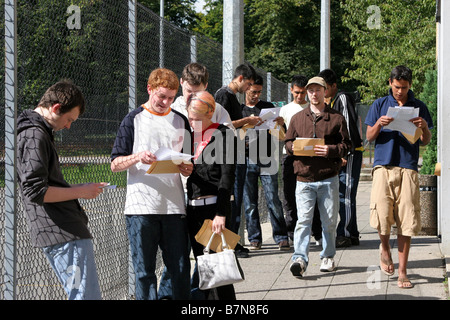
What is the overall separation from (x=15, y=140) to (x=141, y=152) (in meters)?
1.04

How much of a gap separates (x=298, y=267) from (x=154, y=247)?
2.42 metres

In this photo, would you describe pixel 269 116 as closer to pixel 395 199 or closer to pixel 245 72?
pixel 245 72

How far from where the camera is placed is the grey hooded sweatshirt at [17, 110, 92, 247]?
12.4 ft

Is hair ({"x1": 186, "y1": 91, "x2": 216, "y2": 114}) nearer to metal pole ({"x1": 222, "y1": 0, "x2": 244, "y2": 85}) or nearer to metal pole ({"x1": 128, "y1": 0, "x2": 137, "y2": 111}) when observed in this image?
metal pole ({"x1": 128, "y1": 0, "x2": 137, "y2": 111})

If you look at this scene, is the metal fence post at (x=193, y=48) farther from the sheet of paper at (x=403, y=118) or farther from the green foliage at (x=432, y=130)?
the green foliage at (x=432, y=130)

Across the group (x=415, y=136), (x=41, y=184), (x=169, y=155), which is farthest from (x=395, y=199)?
(x=41, y=184)

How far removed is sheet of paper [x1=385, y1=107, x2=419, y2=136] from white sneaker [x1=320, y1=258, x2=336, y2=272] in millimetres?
1619

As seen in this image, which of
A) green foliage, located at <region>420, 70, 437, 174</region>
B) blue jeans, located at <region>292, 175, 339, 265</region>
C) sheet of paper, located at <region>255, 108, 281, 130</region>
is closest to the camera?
blue jeans, located at <region>292, 175, 339, 265</region>

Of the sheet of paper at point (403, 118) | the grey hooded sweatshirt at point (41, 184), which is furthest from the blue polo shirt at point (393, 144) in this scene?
the grey hooded sweatshirt at point (41, 184)

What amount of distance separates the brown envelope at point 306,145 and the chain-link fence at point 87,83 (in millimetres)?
1561

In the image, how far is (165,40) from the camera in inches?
279

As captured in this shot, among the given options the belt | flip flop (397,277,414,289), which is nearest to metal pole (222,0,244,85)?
flip flop (397,277,414,289)

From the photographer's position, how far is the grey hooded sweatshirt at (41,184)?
3777mm
